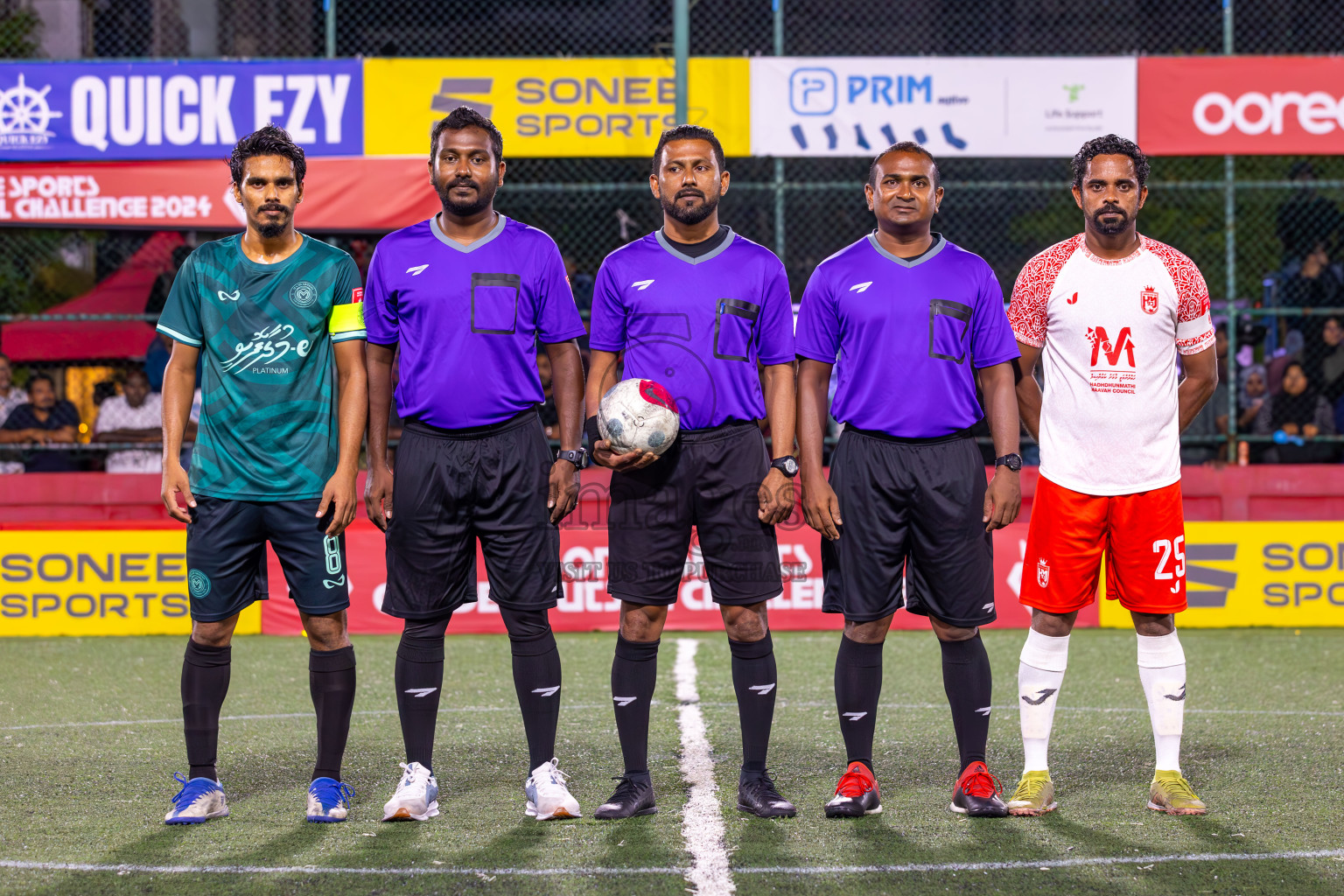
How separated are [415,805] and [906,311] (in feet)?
7.54

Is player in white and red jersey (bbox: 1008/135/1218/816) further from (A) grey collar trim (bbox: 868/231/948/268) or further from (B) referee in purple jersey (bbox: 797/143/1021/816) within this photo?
(A) grey collar trim (bbox: 868/231/948/268)

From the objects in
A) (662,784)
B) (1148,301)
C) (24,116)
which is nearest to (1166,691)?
(1148,301)

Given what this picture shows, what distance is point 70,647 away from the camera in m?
8.41

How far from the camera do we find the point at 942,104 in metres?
11.2

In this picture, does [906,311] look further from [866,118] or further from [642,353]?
[866,118]

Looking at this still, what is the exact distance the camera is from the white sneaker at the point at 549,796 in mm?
4410

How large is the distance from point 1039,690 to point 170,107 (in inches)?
356

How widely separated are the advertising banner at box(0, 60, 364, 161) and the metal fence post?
8.84 ft

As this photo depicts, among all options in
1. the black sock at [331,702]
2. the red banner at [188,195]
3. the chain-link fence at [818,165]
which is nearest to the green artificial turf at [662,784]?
the black sock at [331,702]

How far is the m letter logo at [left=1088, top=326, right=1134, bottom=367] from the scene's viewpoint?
4621mm

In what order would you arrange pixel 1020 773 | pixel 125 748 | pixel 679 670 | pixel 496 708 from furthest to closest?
pixel 679 670, pixel 496 708, pixel 125 748, pixel 1020 773

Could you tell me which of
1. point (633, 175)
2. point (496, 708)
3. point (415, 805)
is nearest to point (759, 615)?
point (415, 805)

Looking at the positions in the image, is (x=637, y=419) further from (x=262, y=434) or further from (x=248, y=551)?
(x=248, y=551)

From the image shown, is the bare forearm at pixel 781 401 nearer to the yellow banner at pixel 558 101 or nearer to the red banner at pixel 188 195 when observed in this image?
the yellow banner at pixel 558 101
